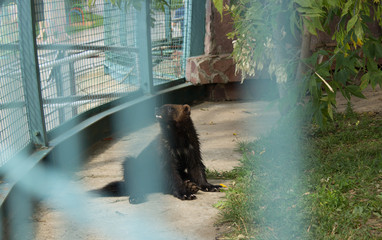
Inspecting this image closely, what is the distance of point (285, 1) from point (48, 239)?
1.91 m

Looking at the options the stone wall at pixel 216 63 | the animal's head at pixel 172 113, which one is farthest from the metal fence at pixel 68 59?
the animal's head at pixel 172 113

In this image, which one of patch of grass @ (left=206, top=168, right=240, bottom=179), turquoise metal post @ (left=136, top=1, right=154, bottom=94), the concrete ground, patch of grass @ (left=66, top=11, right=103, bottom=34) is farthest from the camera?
turquoise metal post @ (left=136, top=1, right=154, bottom=94)

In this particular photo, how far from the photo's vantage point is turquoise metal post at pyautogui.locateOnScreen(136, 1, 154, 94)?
5.49 meters

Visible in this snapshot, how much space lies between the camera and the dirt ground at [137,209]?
9.05 feet

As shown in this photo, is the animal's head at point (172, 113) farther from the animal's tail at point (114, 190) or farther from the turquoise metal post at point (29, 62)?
the turquoise metal post at point (29, 62)

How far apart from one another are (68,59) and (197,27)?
2.82m

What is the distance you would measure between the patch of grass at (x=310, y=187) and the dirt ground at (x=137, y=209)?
0.55ft

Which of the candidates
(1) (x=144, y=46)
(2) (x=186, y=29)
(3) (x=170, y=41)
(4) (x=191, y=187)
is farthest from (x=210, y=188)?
(2) (x=186, y=29)

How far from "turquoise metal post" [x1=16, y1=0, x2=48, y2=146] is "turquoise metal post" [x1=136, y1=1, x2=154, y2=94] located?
201 centimetres

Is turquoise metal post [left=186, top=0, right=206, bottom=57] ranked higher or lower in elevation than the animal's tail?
higher

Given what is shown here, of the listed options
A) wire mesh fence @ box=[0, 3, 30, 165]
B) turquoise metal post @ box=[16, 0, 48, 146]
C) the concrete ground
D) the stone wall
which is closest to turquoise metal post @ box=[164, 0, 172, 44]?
the stone wall

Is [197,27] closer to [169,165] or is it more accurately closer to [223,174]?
[223,174]

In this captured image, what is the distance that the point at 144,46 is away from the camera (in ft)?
18.4

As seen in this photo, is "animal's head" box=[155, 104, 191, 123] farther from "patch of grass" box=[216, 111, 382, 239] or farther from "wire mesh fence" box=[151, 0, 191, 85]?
"wire mesh fence" box=[151, 0, 191, 85]
